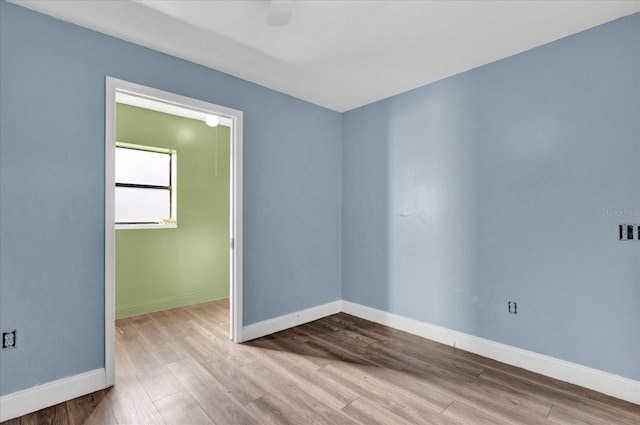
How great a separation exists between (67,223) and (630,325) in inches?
156

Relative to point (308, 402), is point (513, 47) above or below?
above

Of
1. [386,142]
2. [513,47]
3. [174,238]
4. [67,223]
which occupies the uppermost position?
[513,47]

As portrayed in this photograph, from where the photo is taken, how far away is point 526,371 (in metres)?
2.52

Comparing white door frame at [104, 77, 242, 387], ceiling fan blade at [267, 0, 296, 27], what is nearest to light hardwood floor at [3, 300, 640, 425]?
white door frame at [104, 77, 242, 387]

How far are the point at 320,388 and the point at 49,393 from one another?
72.1 inches

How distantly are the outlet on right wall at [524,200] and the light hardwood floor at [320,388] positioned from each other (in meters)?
0.41

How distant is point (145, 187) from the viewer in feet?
13.6

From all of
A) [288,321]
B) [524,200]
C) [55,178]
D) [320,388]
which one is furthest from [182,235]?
[524,200]

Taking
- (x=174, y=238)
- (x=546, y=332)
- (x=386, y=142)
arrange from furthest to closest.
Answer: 1. (x=174, y=238)
2. (x=386, y=142)
3. (x=546, y=332)

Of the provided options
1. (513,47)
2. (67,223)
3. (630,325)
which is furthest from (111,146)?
(630,325)

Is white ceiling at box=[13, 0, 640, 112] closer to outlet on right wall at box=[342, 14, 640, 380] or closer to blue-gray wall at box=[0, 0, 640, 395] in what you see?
blue-gray wall at box=[0, 0, 640, 395]

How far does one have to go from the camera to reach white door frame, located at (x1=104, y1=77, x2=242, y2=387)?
2316 mm

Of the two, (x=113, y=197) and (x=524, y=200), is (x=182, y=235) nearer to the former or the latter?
(x=113, y=197)

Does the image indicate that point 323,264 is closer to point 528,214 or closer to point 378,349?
point 378,349
